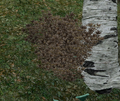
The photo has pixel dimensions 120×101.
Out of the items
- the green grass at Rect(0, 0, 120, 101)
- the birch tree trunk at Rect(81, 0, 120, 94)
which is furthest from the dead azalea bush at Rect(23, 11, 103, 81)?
the green grass at Rect(0, 0, 120, 101)

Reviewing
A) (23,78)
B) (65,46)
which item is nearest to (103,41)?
(65,46)

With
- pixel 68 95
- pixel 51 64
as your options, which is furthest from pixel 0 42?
pixel 68 95

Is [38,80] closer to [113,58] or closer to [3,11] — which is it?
[113,58]

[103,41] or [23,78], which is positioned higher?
[103,41]

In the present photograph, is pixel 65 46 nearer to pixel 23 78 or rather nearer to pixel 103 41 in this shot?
pixel 103 41

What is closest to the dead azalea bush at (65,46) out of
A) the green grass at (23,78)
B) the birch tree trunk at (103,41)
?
the birch tree trunk at (103,41)

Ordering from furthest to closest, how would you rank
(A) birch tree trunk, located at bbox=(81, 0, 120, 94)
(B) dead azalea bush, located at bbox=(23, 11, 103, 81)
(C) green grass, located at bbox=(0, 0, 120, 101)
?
(C) green grass, located at bbox=(0, 0, 120, 101)
(B) dead azalea bush, located at bbox=(23, 11, 103, 81)
(A) birch tree trunk, located at bbox=(81, 0, 120, 94)

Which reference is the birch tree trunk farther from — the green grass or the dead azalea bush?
the green grass

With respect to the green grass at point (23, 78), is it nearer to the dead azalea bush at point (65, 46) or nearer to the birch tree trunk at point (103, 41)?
the dead azalea bush at point (65, 46)

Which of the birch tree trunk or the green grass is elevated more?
the birch tree trunk

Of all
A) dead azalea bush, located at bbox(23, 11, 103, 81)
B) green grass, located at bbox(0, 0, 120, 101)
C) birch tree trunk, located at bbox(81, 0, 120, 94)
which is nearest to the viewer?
birch tree trunk, located at bbox(81, 0, 120, 94)
